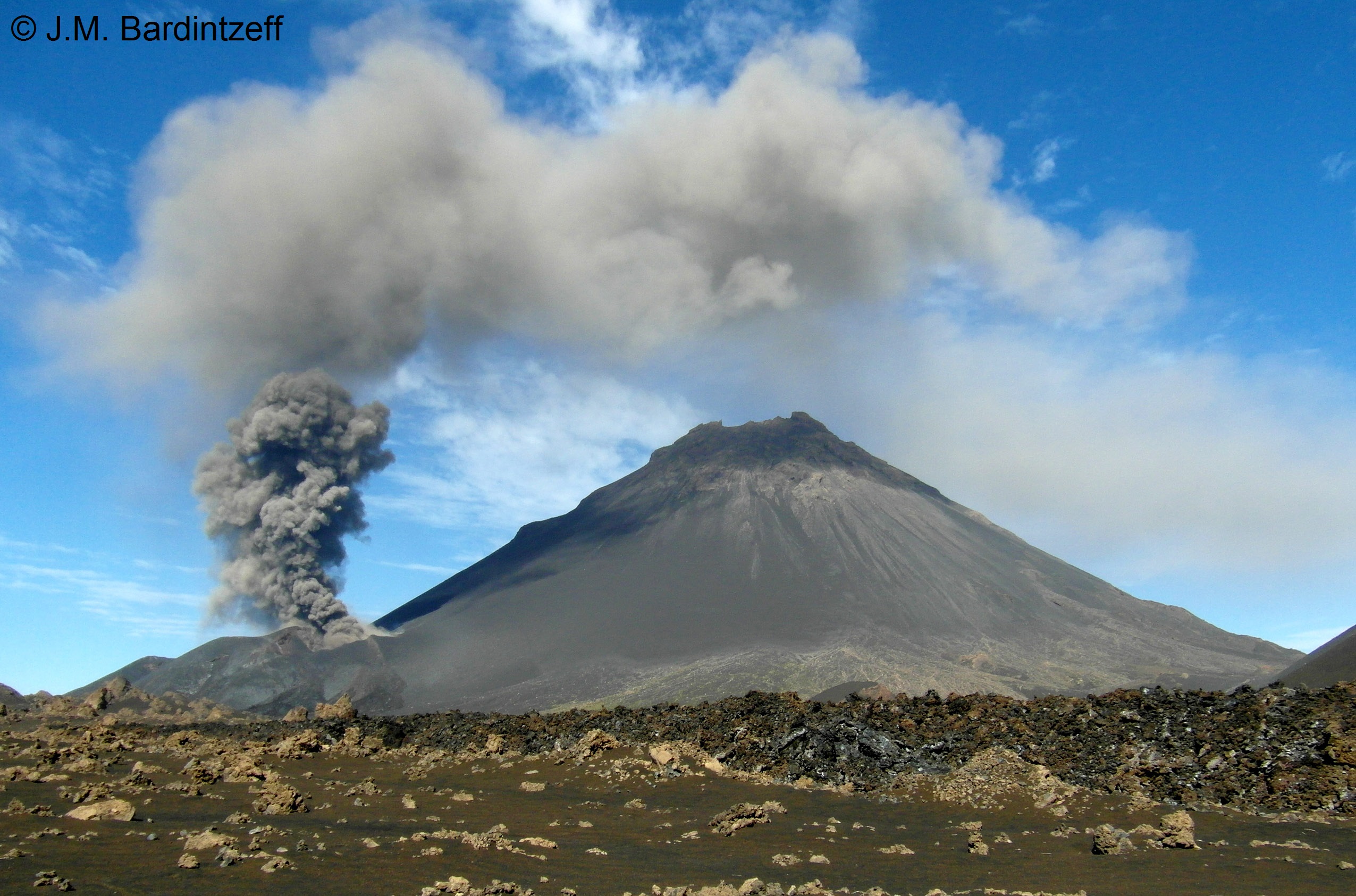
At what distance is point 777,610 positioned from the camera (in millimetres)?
136750

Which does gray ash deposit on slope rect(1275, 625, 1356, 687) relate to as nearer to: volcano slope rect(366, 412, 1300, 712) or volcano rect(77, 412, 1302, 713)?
volcano rect(77, 412, 1302, 713)

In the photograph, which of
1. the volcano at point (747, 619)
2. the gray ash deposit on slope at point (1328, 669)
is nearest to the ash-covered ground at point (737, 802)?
the gray ash deposit on slope at point (1328, 669)

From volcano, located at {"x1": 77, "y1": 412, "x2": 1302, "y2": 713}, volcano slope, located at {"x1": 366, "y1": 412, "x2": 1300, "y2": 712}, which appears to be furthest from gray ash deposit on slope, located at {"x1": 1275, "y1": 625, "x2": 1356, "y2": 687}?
volcano slope, located at {"x1": 366, "y1": 412, "x2": 1300, "y2": 712}

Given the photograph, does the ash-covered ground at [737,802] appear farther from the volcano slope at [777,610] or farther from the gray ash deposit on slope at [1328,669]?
the volcano slope at [777,610]

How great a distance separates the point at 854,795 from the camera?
95.3ft

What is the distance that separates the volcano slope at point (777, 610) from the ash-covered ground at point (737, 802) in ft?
207

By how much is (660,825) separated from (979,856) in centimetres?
922

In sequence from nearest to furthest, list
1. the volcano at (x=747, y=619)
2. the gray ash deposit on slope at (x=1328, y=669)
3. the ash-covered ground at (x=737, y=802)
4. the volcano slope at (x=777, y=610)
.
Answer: the ash-covered ground at (x=737, y=802), the gray ash deposit on slope at (x=1328, y=669), the volcano at (x=747, y=619), the volcano slope at (x=777, y=610)

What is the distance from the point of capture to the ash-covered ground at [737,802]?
1786cm

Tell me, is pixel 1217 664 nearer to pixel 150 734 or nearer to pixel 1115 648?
pixel 1115 648

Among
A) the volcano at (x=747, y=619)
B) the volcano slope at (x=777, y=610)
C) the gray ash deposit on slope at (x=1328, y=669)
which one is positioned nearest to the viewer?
the gray ash deposit on slope at (x=1328, y=669)

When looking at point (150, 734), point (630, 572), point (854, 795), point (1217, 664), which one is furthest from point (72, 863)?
point (1217, 664)

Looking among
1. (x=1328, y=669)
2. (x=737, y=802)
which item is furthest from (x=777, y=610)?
(x=737, y=802)

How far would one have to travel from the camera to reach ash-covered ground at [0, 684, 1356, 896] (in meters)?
17.9
